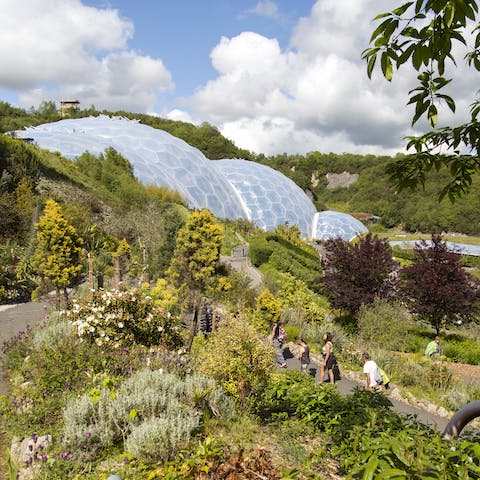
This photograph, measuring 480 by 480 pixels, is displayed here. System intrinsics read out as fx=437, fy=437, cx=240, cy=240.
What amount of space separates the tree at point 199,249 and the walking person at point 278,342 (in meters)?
2.08

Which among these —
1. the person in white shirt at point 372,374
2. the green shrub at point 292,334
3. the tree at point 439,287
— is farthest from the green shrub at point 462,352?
the person in white shirt at point 372,374

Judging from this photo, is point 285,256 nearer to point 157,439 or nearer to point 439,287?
point 439,287

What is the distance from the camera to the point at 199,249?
36.7 feet

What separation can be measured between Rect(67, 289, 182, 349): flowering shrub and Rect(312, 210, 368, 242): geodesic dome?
3300 cm

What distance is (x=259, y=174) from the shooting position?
4259 centimetres

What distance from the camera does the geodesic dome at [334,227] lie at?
133 feet

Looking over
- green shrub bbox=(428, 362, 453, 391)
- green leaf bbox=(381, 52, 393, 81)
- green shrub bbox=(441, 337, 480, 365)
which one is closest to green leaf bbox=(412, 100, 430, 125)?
green leaf bbox=(381, 52, 393, 81)

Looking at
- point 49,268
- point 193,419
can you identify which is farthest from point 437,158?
point 49,268

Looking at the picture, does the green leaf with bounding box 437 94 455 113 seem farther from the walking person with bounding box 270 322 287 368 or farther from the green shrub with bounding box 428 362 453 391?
the green shrub with bounding box 428 362 453 391

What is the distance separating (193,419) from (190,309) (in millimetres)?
8587

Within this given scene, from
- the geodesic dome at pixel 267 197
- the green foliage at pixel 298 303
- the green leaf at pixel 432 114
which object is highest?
the geodesic dome at pixel 267 197

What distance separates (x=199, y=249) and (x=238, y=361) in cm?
602

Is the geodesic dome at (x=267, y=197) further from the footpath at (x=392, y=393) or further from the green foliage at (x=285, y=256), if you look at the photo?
the footpath at (x=392, y=393)

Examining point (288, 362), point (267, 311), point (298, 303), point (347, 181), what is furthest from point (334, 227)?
point (347, 181)
